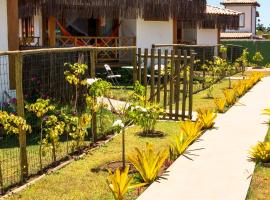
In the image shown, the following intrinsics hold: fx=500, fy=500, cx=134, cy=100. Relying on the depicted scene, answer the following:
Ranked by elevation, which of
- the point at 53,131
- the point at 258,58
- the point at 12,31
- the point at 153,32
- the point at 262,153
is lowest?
the point at 262,153

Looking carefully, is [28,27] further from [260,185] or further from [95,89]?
[260,185]

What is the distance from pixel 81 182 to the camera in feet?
22.5

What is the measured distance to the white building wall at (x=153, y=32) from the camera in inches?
930

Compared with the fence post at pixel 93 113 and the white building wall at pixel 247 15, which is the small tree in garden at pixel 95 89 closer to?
the fence post at pixel 93 113

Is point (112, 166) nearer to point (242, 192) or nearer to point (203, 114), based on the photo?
point (242, 192)

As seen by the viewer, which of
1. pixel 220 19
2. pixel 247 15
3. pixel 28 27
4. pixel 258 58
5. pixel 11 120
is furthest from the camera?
pixel 247 15

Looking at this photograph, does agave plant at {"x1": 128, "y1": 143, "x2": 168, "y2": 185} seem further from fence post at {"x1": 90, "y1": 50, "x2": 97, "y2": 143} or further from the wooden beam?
the wooden beam

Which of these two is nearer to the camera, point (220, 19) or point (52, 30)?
point (52, 30)

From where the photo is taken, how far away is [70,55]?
476 inches

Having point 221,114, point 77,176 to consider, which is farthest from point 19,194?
point 221,114

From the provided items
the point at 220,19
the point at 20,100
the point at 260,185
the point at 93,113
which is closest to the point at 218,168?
the point at 260,185

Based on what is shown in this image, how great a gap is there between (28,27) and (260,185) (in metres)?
18.1

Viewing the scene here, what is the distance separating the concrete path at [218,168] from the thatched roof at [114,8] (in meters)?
11.0

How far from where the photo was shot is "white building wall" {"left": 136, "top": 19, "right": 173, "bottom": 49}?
2361 cm
